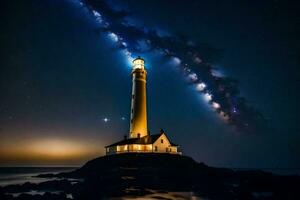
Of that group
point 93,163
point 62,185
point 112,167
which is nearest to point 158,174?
point 112,167

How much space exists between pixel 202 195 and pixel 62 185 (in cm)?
1637

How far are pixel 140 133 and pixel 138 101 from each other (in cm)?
543

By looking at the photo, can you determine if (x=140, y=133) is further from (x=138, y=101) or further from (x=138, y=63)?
(x=138, y=63)

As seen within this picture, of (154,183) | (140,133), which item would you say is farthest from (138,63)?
(154,183)

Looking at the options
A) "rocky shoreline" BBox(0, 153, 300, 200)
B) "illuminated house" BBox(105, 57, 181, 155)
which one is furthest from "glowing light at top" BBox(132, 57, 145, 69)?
"rocky shoreline" BBox(0, 153, 300, 200)

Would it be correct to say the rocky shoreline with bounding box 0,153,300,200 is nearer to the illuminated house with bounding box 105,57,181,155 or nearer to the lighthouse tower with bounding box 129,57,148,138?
the illuminated house with bounding box 105,57,181,155

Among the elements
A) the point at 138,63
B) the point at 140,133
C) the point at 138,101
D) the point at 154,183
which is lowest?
the point at 154,183

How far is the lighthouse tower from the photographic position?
150ft

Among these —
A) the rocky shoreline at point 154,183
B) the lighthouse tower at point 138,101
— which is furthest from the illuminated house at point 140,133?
the rocky shoreline at point 154,183

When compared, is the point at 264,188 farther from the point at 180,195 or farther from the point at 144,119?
the point at 144,119

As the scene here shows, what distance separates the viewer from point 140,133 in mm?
45312

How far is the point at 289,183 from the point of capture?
1250 inches

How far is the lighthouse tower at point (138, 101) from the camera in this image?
4563cm

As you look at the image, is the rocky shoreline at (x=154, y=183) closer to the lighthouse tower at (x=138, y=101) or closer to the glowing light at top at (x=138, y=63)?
the lighthouse tower at (x=138, y=101)
